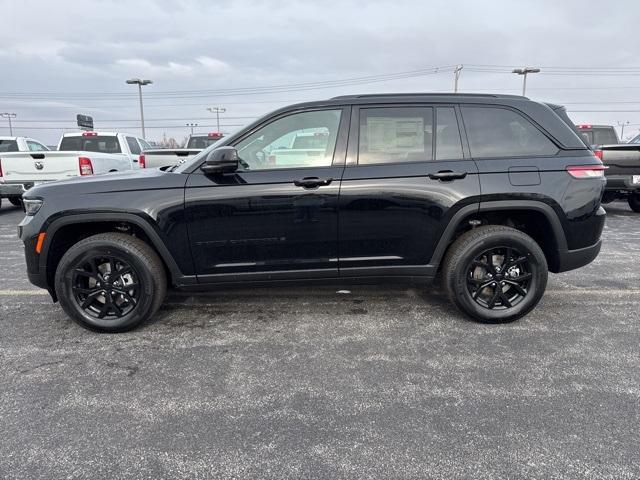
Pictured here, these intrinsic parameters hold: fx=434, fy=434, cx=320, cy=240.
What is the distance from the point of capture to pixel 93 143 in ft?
37.0

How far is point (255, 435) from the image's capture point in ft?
7.49

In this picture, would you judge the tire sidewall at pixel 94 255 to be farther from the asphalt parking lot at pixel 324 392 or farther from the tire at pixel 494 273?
the tire at pixel 494 273

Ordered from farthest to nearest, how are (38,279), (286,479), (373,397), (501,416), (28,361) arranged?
(38,279) → (28,361) → (373,397) → (501,416) → (286,479)

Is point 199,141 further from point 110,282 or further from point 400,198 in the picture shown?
point 400,198

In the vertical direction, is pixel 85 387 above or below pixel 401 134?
below

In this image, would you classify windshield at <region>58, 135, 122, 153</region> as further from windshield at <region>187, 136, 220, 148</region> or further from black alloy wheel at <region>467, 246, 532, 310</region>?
black alloy wheel at <region>467, 246, 532, 310</region>

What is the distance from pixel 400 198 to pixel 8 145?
493 inches

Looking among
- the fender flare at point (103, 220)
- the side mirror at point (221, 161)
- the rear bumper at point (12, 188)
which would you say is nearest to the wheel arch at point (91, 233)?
the fender flare at point (103, 220)

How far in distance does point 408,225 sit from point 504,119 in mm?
1201

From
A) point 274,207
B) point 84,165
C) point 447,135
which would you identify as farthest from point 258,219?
point 84,165

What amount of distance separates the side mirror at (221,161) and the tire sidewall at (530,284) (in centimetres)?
195

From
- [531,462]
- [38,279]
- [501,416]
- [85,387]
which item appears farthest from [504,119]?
[38,279]

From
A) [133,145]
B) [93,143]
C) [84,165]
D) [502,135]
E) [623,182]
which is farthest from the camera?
[133,145]

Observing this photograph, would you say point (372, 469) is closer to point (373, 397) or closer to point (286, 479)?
point (286, 479)
